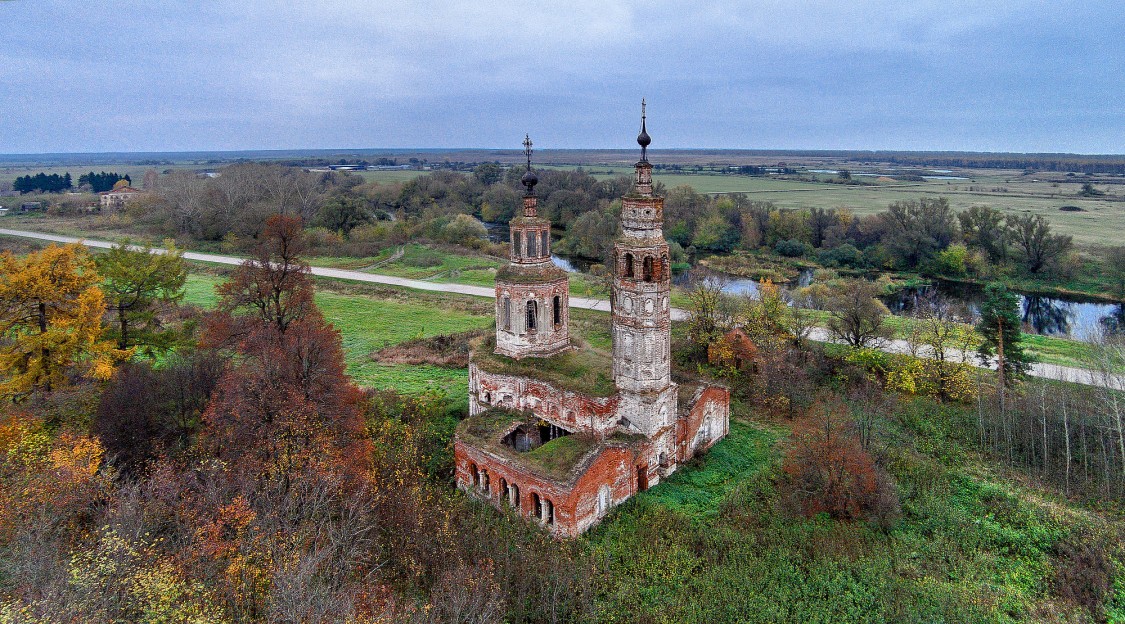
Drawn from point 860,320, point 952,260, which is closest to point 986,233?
point 952,260

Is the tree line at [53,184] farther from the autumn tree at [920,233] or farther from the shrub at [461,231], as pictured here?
the autumn tree at [920,233]

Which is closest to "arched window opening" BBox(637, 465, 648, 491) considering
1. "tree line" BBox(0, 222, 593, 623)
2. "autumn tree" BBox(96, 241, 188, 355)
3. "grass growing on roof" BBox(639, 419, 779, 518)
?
"grass growing on roof" BBox(639, 419, 779, 518)

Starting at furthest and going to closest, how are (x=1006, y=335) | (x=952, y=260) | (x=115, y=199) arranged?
(x=115, y=199) → (x=952, y=260) → (x=1006, y=335)

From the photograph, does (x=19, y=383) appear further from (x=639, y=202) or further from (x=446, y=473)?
(x=639, y=202)

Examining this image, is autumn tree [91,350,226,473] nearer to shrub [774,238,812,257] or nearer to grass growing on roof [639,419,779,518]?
grass growing on roof [639,419,779,518]

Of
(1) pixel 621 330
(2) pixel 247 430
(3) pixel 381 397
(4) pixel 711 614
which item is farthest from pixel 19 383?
(4) pixel 711 614

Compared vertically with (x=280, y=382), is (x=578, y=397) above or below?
below

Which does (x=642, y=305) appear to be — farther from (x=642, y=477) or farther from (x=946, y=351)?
(x=946, y=351)

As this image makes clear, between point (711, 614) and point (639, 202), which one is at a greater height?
point (639, 202)
